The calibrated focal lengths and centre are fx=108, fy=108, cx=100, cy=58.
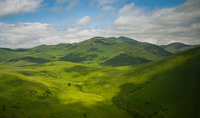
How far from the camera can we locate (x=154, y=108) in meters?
58.6

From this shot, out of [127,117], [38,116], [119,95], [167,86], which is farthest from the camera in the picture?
[119,95]

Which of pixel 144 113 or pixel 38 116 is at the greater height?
pixel 38 116

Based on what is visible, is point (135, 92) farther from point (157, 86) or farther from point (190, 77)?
point (190, 77)

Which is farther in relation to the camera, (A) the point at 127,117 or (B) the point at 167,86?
(B) the point at 167,86

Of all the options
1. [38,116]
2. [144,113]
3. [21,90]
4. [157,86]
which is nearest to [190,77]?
[157,86]

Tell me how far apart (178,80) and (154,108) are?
2861 centimetres

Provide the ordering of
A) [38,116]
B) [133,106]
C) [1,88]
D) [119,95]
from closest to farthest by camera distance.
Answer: [38,116]
[1,88]
[133,106]
[119,95]

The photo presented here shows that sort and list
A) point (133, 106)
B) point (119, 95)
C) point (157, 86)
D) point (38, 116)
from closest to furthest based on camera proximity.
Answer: point (38, 116) → point (133, 106) → point (157, 86) → point (119, 95)

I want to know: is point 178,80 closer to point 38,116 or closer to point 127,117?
point 127,117

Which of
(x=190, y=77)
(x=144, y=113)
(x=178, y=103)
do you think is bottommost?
(x=144, y=113)

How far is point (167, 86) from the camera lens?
234 ft

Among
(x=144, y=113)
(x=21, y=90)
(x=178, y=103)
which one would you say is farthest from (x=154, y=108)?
(x=21, y=90)

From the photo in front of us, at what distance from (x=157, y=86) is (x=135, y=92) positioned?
1574 cm

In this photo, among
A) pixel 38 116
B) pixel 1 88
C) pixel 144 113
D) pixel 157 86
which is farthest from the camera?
pixel 157 86
